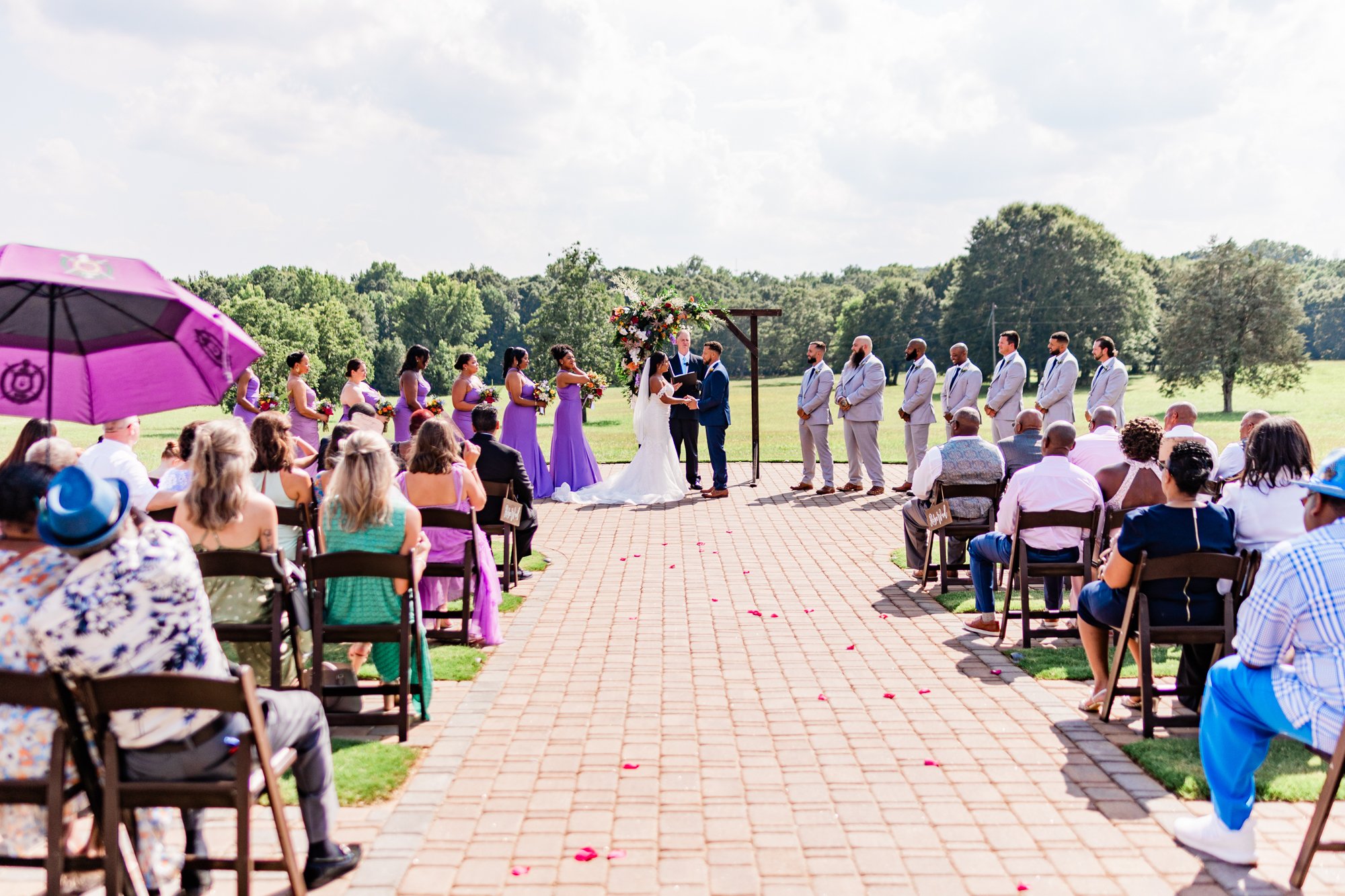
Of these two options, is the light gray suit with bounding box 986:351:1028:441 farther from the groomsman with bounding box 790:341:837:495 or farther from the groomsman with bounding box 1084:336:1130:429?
the groomsman with bounding box 790:341:837:495

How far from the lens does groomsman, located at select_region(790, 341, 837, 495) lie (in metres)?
16.1

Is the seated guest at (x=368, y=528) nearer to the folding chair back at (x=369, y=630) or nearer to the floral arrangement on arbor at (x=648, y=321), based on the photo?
the folding chair back at (x=369, y=630)

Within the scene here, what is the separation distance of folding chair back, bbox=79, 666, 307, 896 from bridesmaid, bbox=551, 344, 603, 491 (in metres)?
11.9

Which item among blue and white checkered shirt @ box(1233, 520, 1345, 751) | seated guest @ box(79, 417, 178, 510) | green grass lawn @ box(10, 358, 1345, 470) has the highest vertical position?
seated guest @ box(79, 417, 178, 510)

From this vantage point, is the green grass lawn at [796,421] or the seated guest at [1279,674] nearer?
the seated guest at [1279,674]

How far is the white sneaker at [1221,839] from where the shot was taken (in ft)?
13.5

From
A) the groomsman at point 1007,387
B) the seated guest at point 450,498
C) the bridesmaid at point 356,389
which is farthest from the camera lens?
the groomsman at point 1007,387

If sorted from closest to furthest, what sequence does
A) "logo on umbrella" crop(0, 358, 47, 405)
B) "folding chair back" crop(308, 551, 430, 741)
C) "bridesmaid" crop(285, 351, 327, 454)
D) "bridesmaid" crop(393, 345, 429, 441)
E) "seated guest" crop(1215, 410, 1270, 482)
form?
"logo on umbrella" crop(0, 358, 47, 405), "folding chair back" crop(308, 551, 430, 741), "seated guest" crop(1215, 410, 1270, 482), "bridesmaid" crop(393, 345, 429, 441), "bridesmaid" crop(285, 351, 327, 454)

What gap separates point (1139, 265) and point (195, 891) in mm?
83099

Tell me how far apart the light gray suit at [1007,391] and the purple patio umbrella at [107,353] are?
38.3ft

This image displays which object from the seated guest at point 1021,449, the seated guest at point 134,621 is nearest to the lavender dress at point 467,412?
the seated guest at point 1021,449

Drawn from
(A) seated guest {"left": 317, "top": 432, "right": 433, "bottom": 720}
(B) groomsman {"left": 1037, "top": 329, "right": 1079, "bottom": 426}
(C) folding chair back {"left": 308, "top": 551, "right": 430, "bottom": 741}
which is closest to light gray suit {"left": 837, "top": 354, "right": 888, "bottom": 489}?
(B) groomsman {"left": 1037, "top": 329, "right": 1079, "bottom": 426}

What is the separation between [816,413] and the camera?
53.7ft

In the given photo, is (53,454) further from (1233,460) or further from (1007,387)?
(1007,387)
